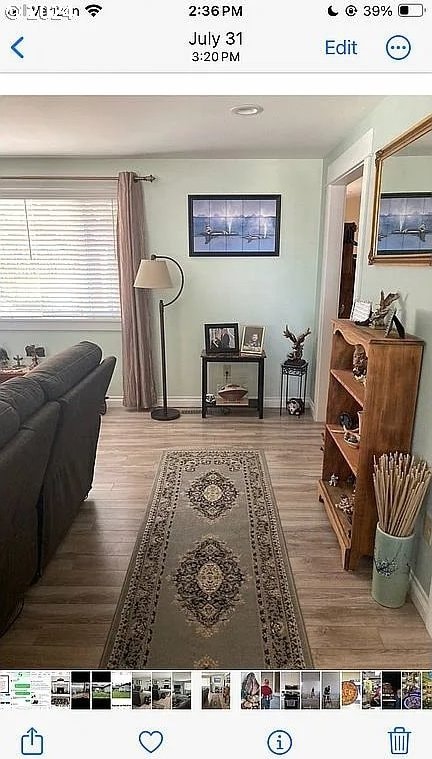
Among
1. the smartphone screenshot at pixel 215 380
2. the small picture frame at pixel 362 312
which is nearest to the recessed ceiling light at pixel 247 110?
the smartphone screenshot at pixel 215 380

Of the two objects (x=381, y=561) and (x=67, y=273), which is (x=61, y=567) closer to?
(x=381, y=561)

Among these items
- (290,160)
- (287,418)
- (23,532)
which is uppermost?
(290,160)

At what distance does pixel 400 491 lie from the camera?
1.65 m

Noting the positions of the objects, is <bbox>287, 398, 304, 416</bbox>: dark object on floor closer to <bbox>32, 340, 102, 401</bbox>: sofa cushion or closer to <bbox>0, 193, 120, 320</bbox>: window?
<bbox>0, 193, 120, 320</bbox>: window

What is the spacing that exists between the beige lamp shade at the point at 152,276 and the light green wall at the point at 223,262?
14.0 inches

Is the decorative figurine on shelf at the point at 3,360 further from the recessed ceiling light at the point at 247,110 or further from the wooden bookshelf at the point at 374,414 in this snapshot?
the wooden bookshelf at the point at 374,414

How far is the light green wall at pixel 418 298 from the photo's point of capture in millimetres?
1653

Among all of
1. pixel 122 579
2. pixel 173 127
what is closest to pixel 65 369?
pixel 122 579

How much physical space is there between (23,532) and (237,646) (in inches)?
32.8

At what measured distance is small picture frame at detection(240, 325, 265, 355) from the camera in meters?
3.96
